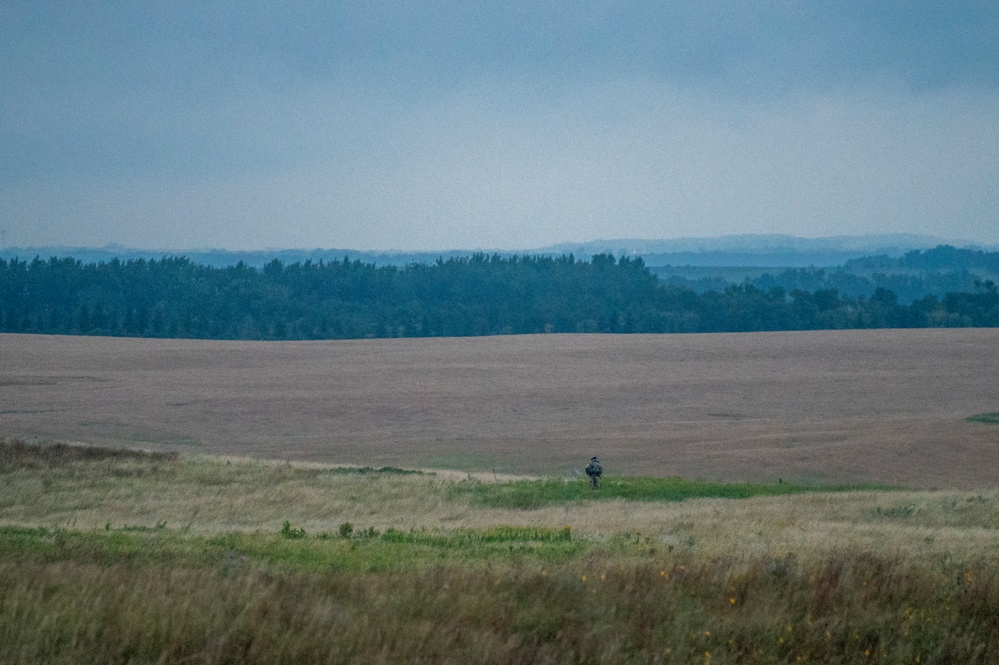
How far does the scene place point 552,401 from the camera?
66.8m

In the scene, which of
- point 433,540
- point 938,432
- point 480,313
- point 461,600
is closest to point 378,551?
point 433,540

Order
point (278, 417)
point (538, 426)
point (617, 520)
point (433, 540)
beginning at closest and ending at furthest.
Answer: point (433, 540) → point (617, 520) → point (538, 426) → point (278, 417)

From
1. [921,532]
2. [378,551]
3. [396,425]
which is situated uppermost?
[378,551]

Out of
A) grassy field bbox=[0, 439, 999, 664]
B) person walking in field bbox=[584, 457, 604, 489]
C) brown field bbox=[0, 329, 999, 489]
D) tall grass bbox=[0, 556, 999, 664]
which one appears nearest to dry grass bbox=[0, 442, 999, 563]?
grassy field bbox=[0, 439, 999, 664]

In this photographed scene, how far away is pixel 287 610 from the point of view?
6.82 m

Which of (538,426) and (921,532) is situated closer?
(921,532)

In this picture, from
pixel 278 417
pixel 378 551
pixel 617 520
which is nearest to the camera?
pixel 378 551

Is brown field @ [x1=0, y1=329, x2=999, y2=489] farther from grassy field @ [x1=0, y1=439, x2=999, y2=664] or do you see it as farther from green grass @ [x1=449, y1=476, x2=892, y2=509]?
grassy field @ [x1=0, y1=439, x2=999, y2=664]

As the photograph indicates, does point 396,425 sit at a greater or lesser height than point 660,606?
lesser

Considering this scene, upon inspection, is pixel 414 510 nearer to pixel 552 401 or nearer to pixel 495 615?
pixel 495 615

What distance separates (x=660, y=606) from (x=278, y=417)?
54.4 m

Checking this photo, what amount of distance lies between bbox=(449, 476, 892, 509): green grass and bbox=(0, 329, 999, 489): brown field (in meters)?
7.23

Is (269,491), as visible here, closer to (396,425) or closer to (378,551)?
(378,551)

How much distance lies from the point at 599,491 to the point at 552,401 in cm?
3974
